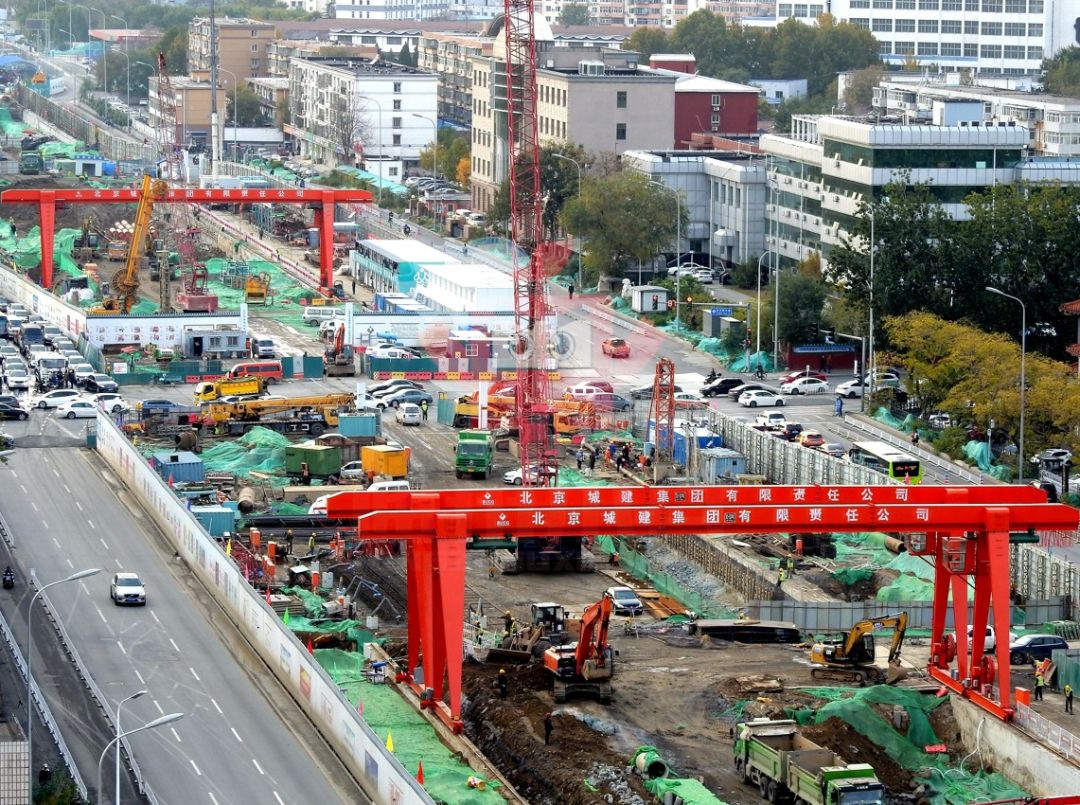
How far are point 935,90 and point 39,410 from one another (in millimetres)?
64268

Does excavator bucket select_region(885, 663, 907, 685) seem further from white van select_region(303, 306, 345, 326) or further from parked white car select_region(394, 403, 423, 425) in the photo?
white van select_region(303, 306, 345, 326)

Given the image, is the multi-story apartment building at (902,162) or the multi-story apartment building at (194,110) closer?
the multi-story apartment building at (902,162)

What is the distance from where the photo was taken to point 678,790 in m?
40.2

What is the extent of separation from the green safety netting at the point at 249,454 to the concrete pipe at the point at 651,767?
91.5ft

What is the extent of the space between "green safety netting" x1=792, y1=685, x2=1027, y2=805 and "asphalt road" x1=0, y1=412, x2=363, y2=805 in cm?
976

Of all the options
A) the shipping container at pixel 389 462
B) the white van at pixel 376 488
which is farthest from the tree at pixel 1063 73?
the white van at pixel 376 488

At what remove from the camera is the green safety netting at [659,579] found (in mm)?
54281

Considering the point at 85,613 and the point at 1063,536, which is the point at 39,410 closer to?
the point at 85,613

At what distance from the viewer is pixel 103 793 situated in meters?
39.4

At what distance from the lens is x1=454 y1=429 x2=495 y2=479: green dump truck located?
6738 cm

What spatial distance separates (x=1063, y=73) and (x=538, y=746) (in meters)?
117

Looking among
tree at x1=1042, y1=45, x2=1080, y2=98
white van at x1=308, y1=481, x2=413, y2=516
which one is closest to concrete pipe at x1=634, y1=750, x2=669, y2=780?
white van at x1=308, y1=481, x2=413, y2=516

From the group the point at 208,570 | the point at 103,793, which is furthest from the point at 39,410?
the point at 103,793

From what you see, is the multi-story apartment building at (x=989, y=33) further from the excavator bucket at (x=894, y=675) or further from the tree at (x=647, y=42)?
the excavator bucket at (x=894, y=675)
